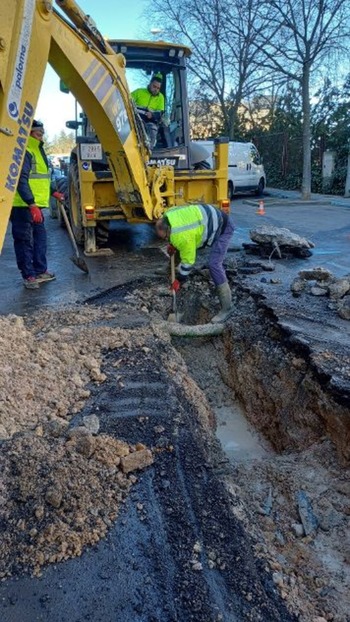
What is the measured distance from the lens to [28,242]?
6090 mm

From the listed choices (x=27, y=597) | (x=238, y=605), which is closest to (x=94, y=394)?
(x=27, y=597)

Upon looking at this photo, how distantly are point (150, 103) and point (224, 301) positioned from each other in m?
3.64

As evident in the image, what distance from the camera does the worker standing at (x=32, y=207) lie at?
225 inches

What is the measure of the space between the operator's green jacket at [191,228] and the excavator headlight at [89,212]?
2694mm

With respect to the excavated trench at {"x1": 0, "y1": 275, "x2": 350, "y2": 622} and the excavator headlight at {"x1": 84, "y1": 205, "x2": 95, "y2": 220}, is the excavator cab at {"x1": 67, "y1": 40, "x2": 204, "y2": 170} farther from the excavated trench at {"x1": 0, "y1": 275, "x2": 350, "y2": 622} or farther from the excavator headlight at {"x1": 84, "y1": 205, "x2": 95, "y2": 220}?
the excavated trench at {"x1": 0, "y1": 275, "x2": 350, "y2": 622}

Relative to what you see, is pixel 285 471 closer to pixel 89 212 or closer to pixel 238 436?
pixel 238 436

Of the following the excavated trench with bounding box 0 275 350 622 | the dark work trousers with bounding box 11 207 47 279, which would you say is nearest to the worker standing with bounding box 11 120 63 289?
the dark work trousers with bounding box 11 207 47 279

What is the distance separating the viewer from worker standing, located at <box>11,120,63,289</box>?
5.72 meters

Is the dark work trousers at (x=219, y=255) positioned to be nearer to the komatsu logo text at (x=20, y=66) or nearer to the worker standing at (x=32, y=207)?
the worker standing at (x=32, y=207)

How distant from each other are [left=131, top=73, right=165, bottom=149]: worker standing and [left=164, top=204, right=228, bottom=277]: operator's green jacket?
8.66ft

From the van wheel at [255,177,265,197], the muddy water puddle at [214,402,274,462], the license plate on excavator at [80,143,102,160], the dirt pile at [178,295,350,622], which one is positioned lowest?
the muddy water puddle at [214,402,274,462]

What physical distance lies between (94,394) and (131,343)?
0.89 metres

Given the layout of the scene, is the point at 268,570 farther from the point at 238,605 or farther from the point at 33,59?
the point at 33,59

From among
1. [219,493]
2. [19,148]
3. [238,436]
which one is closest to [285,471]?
[219,493]
